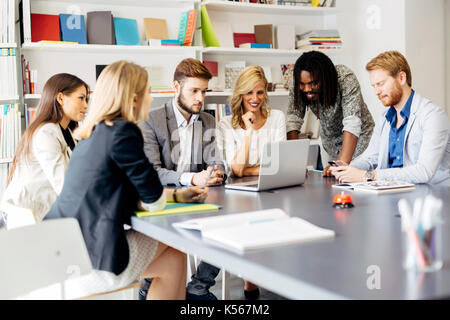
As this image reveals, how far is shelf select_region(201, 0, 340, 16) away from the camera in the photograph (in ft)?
13.8

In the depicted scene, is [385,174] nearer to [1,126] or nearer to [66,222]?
[66,222]

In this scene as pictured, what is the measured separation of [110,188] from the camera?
67.0 inches

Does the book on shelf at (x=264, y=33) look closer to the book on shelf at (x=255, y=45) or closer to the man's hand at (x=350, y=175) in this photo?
the book on shelf at (x=255, y=45)

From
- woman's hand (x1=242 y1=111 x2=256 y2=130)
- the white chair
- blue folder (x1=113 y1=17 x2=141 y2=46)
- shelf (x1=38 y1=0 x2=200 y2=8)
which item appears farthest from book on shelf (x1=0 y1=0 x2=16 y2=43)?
the white chair

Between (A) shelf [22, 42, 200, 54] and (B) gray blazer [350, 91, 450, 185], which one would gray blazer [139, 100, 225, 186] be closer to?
(B) gray blazer [350, 91, 450, 185]

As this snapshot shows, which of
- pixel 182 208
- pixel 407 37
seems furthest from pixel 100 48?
pixel 407 37

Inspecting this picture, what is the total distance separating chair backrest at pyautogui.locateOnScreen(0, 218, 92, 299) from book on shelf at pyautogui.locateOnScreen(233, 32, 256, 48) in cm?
322

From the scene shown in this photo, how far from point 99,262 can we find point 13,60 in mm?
2335

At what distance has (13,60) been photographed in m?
3.52

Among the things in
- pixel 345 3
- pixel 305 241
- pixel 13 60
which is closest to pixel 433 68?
pixel 345 3

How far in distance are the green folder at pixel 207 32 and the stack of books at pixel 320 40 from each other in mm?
839

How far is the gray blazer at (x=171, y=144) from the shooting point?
2625 millimetres

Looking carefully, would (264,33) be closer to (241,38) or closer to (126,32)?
(241,38)

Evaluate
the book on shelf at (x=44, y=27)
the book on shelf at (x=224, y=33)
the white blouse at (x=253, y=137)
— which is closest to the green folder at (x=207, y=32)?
the book on shelf at (x=224, y=33)
